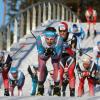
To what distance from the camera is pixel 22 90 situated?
16.6 m

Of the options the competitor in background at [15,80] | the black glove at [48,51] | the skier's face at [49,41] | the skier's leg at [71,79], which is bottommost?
the competitor in background at [15,80]

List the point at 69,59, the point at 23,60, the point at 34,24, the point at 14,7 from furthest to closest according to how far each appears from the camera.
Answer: the point at 14,7 → the point at 34,24 → the point at 23,60 → the point at 69,59

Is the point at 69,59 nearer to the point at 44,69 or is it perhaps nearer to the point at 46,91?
the point at 44,69

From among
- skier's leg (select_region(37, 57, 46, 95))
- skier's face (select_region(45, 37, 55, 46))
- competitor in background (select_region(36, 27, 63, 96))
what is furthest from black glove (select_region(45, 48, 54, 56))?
skier's leg (select_region(37, 57, 46, 95))

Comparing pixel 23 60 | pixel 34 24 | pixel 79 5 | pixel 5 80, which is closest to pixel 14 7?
pixel 79 5

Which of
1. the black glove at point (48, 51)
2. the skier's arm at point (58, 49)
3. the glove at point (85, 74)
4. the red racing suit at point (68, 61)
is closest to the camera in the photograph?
the black glove at point (48, 51)

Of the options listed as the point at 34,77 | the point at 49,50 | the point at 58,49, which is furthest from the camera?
the point at 34,77

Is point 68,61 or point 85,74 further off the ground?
point 68,61

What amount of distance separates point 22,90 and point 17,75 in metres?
1.02

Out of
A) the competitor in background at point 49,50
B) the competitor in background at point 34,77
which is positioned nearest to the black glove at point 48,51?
the competitor in background at point 49,50

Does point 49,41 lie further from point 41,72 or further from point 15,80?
point 15,80

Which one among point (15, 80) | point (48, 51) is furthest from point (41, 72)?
point (15, 80)

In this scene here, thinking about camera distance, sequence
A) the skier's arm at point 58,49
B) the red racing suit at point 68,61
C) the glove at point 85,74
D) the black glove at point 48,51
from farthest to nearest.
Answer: the glove at point 85,74 < the red racing suit at point 68,61 < the skier's arm at point 58,49 < the black glove at point 48,51

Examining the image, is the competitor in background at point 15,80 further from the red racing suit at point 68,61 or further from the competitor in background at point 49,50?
the competitor in background at point 49,50
